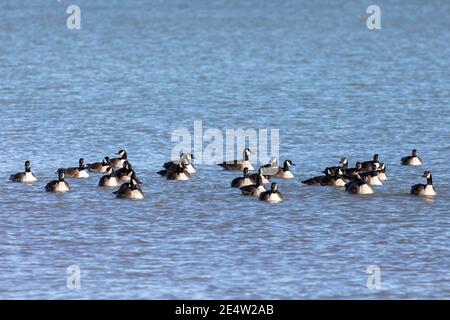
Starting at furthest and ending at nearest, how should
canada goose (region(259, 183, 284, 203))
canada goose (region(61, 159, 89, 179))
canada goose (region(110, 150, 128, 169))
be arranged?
canada goose (region(110, 150, 128, 169)), canada goose (region(61, 159, 89, 179)), canada goose (region(259, 183, 284, 203))

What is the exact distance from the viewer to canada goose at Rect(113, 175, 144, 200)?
38281 mm

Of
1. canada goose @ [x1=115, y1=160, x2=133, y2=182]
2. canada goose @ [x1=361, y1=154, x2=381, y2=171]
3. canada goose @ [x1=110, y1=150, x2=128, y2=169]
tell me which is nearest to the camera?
canada goose @ [x1=115, y1=160, x2=133, y2=182]

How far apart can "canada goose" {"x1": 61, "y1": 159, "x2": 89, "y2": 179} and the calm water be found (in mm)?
401

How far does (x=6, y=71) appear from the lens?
7475cm

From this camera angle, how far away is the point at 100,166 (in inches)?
1647

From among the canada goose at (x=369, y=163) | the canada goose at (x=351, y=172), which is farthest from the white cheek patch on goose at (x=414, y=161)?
the canada goose at (x=351, y=172)

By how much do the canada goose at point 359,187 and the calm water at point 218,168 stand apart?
266 mm

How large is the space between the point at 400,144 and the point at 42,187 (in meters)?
13.7

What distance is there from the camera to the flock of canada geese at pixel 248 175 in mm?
38500

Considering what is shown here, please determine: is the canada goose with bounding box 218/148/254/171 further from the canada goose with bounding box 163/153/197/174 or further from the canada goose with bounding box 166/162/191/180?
the canada goose with bounding box 166/162/191/180

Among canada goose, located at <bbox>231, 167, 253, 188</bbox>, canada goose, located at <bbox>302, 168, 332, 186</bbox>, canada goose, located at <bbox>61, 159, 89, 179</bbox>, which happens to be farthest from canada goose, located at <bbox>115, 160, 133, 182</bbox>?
canada goose, located at <bbox>302, 168, 332, 186</bbox>

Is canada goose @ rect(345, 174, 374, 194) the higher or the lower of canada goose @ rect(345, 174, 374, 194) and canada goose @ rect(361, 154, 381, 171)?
the lower
